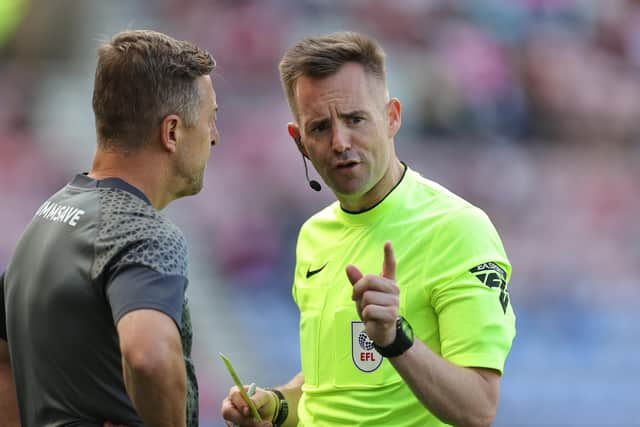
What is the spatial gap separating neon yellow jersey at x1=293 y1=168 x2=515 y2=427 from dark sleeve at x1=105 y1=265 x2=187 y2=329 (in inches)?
29.7

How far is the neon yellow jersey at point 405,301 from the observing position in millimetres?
2896

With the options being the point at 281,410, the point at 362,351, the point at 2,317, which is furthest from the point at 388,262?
Result: the point at 2,317

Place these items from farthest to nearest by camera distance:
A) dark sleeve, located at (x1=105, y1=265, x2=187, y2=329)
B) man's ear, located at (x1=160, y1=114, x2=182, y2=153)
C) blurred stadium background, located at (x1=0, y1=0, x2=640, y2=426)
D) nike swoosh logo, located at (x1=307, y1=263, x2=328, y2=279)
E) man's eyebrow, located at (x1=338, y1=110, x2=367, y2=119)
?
blurred stadium background, located at (x1=0, y1=0, x2=640, y2=426), nike swoosh logo, located at (x1=307, y1=263, x2=328, y2=279), man's eyebrow, located at (x1=338, y1=110, x2=367, y2=119), man's ear, located at (x1=160, y1=114, x2=182, y2=153), dark sleeve, located at (x1=105, y1=265, x2=187, y2=329)

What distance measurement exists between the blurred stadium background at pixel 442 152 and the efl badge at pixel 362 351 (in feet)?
14.7

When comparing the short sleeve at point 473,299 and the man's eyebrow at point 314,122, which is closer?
the short sleeve at point 473,299

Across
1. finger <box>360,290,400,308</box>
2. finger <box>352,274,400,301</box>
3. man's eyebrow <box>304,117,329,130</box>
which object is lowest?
finger <box>360,290,400,308</box>

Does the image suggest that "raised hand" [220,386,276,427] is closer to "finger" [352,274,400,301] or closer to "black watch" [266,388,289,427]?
"black watch" [266,388,289,427]

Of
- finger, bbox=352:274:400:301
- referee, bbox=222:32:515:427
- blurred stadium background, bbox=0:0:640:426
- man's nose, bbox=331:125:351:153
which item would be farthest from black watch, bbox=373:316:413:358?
blurred stadium background, bbox=0:0:640:426

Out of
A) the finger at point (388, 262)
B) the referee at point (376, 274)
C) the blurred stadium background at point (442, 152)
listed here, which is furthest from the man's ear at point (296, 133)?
the blurred stadium background at point (442, 152)

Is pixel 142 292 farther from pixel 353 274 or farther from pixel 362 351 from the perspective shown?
pixel 362 351

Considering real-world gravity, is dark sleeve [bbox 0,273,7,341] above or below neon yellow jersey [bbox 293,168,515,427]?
below

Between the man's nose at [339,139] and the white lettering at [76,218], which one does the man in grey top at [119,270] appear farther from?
the man's nose at [339,139]

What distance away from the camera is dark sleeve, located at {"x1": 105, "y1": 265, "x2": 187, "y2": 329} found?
7.97ft

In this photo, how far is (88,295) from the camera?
2.54 m
